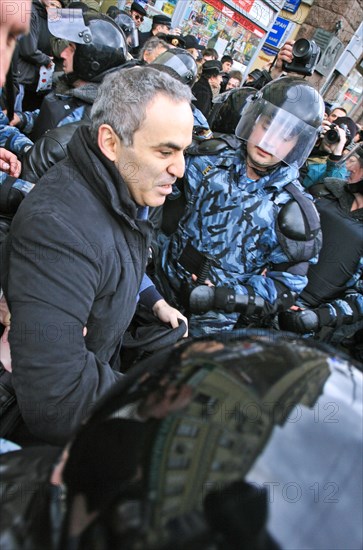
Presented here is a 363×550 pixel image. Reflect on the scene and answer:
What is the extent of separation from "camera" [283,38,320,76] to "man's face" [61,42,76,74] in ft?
6.63

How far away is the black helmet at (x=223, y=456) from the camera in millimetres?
504

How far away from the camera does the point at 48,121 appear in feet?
7.62

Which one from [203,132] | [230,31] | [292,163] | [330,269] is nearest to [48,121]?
[292,163]

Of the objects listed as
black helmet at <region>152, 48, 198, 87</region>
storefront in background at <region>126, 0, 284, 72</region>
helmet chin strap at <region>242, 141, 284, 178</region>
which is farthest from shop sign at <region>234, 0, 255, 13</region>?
helmet chin strap at <region>242, 141, 284, 178</region>

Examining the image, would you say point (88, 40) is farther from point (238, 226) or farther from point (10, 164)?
point (238, 226)

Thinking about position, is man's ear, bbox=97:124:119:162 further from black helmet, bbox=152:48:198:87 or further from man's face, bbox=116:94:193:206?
black helmet, bbox=152:48:198:87

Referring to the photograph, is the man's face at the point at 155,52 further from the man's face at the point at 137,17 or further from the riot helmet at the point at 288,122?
the man's face at the point at 137,17

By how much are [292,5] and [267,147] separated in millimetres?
9042

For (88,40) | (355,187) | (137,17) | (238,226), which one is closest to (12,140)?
(88,40)

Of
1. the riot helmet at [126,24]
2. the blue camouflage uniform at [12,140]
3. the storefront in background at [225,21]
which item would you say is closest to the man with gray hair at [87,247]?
the blue camouflage uniform at [12,140]

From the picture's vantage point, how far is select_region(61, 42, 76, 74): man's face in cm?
244

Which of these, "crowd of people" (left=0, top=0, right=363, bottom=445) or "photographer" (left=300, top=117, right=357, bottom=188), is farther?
"photographer" (left=300, top=117, right=357, bottom=188)

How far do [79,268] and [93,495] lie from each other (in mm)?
651

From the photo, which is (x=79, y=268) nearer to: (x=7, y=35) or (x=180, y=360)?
(x=180, y=360)
